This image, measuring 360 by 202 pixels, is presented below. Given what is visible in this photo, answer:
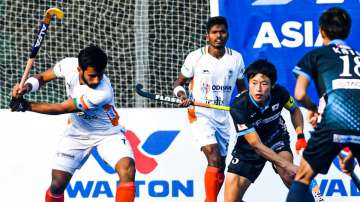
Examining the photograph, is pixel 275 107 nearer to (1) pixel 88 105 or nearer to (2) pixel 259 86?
(2) pixel 259 86

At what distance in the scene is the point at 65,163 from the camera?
8438 mm

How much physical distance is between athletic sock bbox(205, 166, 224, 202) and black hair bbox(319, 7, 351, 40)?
2.60m

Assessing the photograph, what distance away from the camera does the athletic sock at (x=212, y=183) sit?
9.31 meters

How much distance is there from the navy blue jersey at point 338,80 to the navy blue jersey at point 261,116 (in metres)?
1.06

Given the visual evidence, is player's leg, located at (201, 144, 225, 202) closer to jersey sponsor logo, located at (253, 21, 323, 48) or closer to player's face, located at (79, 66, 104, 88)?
jersey sponsor logo, located at (253, 21, 323, 48)

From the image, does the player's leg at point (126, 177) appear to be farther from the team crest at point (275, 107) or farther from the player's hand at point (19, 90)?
the team crest at point (275, 107)

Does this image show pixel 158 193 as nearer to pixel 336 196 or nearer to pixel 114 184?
pixel 114 184

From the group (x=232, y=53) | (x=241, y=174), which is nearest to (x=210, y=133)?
(x=232, y=53)

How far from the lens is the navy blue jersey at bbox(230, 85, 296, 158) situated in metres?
7.95

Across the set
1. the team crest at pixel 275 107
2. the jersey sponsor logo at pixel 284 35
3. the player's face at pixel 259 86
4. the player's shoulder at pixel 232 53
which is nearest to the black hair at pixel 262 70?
the player's face at pixel 259 86

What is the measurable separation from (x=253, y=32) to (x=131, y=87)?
4.41 feet

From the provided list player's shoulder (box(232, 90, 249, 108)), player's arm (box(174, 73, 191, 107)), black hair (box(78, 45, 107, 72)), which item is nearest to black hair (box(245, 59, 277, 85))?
player's shoulder (box(232, 90, 249, 108))

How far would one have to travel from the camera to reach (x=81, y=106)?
8.11 meters

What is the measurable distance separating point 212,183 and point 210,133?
16.6 inches
